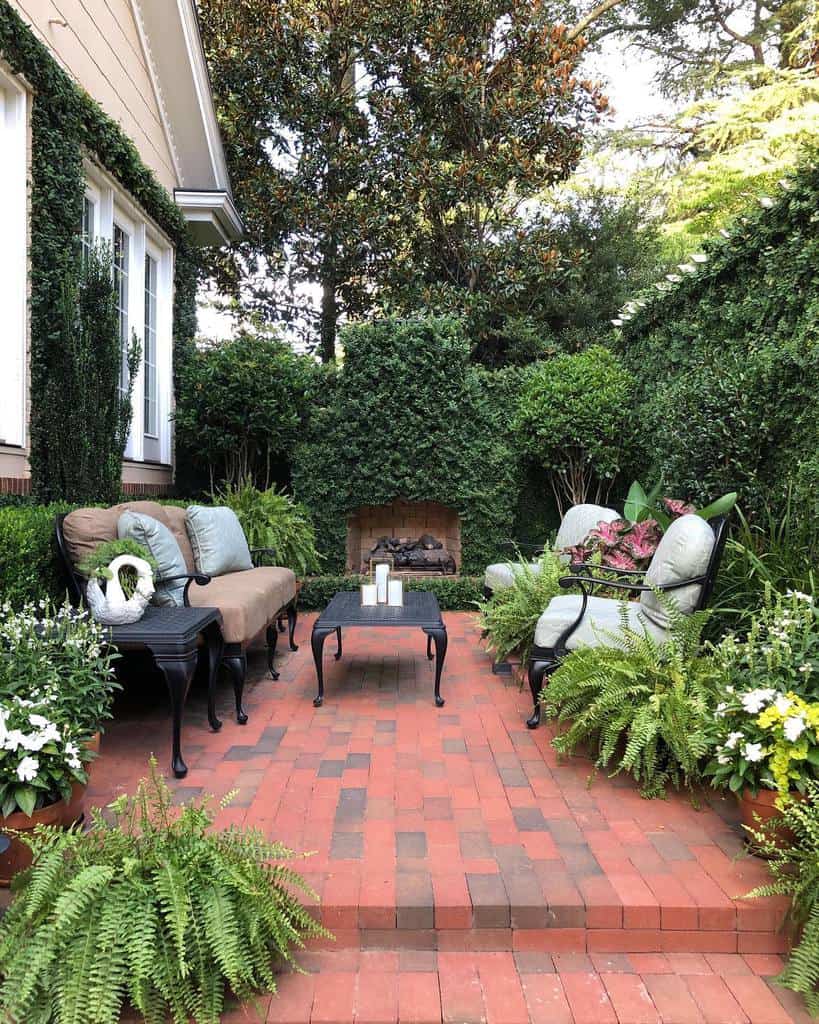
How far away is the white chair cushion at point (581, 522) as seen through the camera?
5301mm

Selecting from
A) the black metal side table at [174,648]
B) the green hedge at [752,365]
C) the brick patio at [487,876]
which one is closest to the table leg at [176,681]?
the black metal side table at [174,648]

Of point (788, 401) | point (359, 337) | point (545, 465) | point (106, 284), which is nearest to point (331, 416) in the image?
point (359, 337)

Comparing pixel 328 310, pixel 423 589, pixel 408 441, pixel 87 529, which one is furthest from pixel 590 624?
pixel 328 310

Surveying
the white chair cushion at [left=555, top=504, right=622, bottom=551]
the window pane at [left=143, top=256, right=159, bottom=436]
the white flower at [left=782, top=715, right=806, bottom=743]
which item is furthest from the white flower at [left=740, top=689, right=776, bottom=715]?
the window pane at [left=143, top=256, right=159, bottom=436]

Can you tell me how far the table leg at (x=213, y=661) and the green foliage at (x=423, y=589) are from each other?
3.45 metres

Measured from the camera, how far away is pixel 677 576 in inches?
126

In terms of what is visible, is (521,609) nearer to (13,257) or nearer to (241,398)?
(13,257)

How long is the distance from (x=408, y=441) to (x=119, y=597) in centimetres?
453

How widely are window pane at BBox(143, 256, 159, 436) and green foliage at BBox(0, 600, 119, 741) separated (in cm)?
479

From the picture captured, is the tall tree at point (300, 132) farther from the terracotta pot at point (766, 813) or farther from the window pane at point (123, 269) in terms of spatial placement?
the terracotta pot at point (766, 813)

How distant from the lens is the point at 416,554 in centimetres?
802

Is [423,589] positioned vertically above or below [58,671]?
below

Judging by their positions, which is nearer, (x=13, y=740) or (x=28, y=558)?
(x=13, y=740)

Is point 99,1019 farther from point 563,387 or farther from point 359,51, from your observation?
point 359,51
